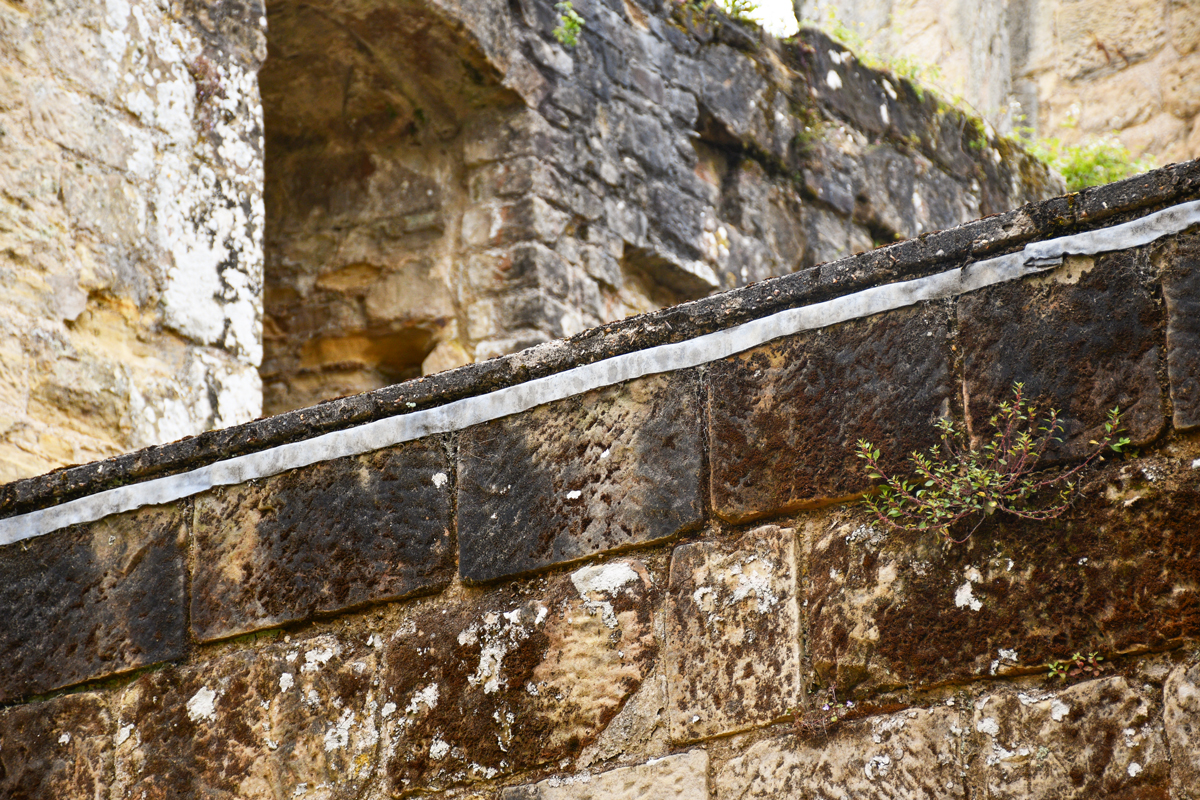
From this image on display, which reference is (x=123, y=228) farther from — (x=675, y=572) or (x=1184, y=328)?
(x=1184, y=328)

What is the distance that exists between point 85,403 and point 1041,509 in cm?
251

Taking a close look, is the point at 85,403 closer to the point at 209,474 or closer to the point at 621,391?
the point at 209,474

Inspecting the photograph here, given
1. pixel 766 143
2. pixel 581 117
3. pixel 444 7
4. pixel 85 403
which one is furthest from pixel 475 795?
pixel 766 143

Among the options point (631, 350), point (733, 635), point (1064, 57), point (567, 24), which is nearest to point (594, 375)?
point (631, 350)

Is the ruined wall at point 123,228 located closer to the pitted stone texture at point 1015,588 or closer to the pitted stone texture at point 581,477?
the pitted stone texture at point 581,477

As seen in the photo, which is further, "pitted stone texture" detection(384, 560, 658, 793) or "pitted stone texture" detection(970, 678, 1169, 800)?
"pitted stone texture" detection(384, 560, 658, 793)

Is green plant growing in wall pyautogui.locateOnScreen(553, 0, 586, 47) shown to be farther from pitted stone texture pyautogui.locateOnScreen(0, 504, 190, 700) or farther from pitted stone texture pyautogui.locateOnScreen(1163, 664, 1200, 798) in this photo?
pitted stone texture pyautogui.locateOnScreen(1163, 664, 1200, 798)

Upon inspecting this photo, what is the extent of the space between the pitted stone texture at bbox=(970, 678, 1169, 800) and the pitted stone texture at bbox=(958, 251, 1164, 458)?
28 cm

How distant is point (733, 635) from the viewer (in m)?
1.66

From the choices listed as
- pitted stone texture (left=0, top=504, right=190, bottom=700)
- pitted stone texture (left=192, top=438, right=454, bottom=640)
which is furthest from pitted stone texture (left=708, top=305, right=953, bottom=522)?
pitted stone texture (left=0, top=504, right=190, bottom=700)

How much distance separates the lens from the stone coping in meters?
1.55

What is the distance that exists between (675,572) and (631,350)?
34 cm

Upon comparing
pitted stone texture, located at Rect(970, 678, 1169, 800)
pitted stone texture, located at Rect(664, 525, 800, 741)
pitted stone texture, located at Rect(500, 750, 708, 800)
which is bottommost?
pitted stone texture, located at Rect(500, 750, 708, 800)

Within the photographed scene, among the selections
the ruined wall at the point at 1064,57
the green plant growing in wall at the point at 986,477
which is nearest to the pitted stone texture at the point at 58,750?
the green plant growing in wall at the point at 986,477
